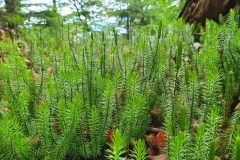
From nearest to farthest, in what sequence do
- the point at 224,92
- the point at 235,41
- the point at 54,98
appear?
the point at 54,98 → the point at 224,92 → the point at 235,41

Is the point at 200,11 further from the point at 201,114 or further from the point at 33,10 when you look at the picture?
the point at 33,10

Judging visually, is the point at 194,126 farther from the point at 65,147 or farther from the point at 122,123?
the point at 65,147

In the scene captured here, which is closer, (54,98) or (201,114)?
(201,114)

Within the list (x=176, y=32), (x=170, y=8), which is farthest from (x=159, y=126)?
(x=170, y=8)

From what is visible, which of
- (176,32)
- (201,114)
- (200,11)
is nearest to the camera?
(201,114)

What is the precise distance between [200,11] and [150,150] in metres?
3.37

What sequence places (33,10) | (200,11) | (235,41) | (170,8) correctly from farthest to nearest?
(33,10)
(170,8)
(200,11)
(235,41)

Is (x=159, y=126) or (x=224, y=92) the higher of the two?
(x=224, y=92)

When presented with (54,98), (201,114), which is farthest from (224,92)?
(54,98)

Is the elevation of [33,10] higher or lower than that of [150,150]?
higher

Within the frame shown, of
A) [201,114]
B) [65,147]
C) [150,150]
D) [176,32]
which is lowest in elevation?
[150,150]

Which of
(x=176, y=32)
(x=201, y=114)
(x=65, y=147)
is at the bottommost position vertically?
(x=65, y=147)

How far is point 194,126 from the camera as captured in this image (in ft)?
5.48

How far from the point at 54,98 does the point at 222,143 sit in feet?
3.21
